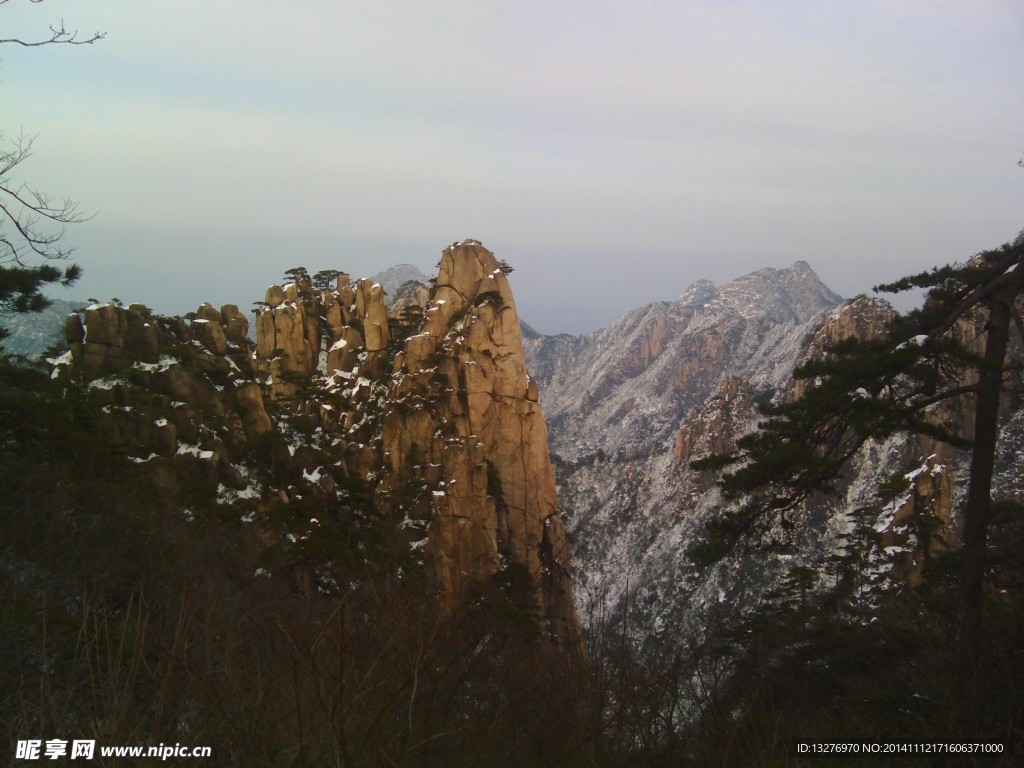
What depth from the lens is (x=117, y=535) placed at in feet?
35.9

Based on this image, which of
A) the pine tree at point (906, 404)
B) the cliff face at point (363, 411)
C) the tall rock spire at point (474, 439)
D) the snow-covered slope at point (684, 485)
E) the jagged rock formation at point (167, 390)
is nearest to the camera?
the pine tree at point (906, 404)

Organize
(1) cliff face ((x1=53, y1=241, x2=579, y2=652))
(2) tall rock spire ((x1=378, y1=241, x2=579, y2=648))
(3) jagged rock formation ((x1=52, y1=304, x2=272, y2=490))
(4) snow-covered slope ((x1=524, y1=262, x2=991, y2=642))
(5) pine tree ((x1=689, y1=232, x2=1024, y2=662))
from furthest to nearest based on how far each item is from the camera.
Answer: (4) snow-covered slope ((x1=524, y1=262, x2=991, y2=642))
(2) tall rock spire ((x1=378, y1=241, x2=579, y2=648))
(1) cliff face ((x1=53, y1=241, x2=579, y2=652))
(3) jagged rock formation ((x1=52, y1=304, x2=272, y2=490))
(5) pine tree ((x1=689, y1=232, x2=1024, y2=662))

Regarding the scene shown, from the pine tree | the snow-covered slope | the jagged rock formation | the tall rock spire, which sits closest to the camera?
the pine tree

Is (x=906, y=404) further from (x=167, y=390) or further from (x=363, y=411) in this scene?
(x=363, y=411)

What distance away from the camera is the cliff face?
21016mm

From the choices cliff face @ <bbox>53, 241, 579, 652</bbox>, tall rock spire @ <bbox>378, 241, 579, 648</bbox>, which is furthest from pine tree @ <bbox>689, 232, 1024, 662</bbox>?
tall rock spire @ <bbox>378, 241, 579, 648</bbox>

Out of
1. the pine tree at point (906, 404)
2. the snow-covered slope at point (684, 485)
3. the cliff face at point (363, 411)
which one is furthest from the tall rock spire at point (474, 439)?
the pine tree at point (906, 404)

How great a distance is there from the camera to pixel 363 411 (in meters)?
30.1

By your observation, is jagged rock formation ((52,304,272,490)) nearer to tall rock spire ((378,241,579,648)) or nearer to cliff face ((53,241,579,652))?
cliff face ((53,241,579,652))

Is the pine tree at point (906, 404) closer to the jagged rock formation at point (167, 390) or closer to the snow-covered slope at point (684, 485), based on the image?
the snow-covered slope at point (684, 485)

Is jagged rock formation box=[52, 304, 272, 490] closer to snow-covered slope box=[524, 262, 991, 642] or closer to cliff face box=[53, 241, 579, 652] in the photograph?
cliff face box=[53, 241, 579, 652]

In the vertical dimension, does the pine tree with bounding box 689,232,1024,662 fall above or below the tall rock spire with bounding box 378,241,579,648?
below

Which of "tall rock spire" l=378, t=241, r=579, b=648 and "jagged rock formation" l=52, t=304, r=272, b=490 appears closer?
"jagged rock formation" l=52, t=304, r=272, b=490

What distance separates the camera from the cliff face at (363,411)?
2102 centimetres
